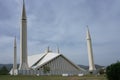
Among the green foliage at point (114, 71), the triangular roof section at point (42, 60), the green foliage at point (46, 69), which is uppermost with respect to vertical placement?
the triangular roof section at point (42, 60)

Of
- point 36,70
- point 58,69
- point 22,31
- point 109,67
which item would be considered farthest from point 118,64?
point 58,69

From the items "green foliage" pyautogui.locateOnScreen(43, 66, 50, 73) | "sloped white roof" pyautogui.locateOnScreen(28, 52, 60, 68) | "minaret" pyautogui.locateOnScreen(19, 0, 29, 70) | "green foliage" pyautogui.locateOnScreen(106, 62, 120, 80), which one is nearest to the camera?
"green foliage" pyautogui.locateOnScreen(106, 62, 120, 80)

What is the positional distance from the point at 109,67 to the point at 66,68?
54685mm

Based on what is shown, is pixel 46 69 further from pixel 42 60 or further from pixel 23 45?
pixel 23 45

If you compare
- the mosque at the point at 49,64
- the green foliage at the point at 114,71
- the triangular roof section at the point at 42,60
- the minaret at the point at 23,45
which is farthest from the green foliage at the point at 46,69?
the green foliage at the point at 114,71

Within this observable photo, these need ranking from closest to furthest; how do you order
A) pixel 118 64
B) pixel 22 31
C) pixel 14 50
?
1. pixel 118 64
2. pixel 22 31
3. pixel 14 50

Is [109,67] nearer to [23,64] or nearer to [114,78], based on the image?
[114,78]

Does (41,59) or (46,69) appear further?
(41,59)

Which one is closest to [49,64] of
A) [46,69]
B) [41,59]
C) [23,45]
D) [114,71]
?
[46,69]

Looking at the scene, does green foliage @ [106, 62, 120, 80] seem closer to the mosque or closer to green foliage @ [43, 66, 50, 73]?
the mosque

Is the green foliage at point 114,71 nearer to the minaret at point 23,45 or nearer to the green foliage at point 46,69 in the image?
the minaret at point 23,45

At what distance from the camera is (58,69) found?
2648 inches

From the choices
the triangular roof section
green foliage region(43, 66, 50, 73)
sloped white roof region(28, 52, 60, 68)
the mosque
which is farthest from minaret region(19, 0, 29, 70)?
sloped white roof region(28, 52, 60, 68)

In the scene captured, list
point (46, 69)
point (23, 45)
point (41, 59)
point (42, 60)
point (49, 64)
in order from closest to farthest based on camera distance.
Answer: point (23, 45) → point (46, 69) → point (49, 64) → point (42, 60) → point (41, 59)
